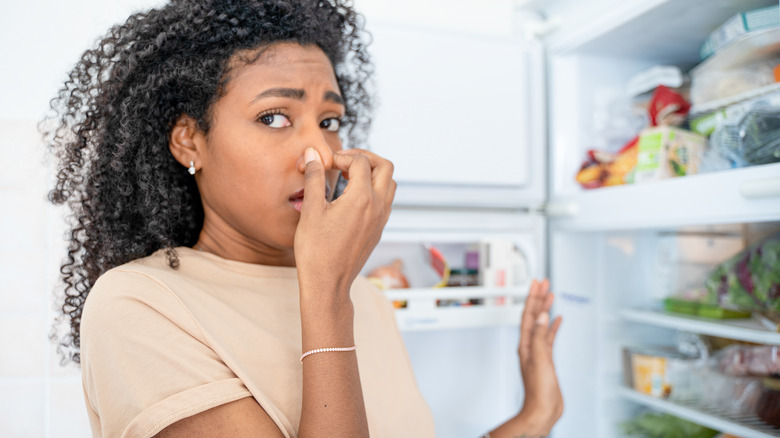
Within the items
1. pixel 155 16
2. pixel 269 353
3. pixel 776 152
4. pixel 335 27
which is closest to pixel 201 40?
pixel 155 16

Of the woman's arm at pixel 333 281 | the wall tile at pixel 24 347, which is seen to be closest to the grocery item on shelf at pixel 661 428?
the woman's arm at pixel 333 281

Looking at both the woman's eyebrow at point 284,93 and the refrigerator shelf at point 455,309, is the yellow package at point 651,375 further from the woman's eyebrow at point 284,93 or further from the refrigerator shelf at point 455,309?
the woman's eyebrow at point 284,93

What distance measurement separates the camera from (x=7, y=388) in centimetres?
114

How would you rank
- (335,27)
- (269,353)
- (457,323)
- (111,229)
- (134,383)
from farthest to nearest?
(457,323) < (335,27) < (111,229) < (269,353) < (134,383)

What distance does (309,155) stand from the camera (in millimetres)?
808

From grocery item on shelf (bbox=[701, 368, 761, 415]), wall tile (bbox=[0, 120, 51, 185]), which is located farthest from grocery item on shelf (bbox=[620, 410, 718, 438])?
wall tile (bbox=[0, 120, 51, 185])

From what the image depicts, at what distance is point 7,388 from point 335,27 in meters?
0.94

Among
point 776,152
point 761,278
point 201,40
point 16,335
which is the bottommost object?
point 16,335

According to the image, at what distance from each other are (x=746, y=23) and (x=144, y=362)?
1.14 m

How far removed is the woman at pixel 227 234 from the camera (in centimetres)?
67

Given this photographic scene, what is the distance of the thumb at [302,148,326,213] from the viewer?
2.46ft

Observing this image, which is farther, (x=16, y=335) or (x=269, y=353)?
(x=16, y=335)

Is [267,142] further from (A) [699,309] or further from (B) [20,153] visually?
(A) [699,309]

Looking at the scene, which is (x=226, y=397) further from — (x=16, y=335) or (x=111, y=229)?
(x=16, y=335)
